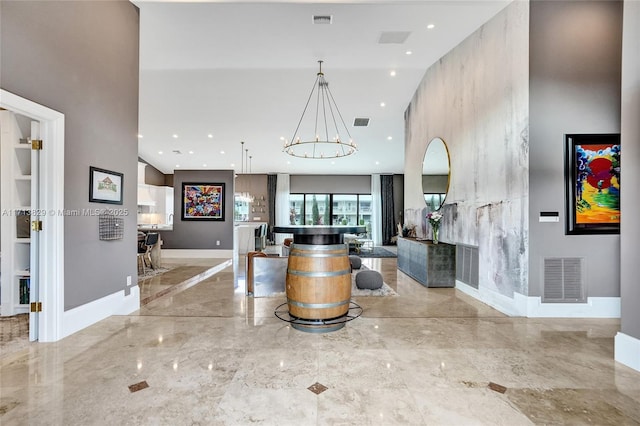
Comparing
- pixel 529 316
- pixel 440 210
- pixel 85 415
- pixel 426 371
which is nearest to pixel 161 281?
pixel 85 415

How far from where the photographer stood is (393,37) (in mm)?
4527

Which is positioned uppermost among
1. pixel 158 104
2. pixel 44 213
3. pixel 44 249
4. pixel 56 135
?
pixel 158 104

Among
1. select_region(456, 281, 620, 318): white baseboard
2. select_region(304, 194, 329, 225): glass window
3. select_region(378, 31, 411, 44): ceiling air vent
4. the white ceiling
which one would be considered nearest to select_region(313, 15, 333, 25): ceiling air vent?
the white ceiling

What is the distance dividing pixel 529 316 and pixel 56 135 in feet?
16.9

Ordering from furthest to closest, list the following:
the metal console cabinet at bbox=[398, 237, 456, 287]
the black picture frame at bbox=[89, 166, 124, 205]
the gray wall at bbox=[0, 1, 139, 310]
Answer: the metal console cabinet at bbox=[398, 237, 456, 287] → the black picture frame at bbox=[89, 166, 124, 205] → the gray wall at bbox=[0, 1, 139, 310]

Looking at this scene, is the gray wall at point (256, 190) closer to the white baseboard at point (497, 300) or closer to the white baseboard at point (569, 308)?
the white baseboard at point (497, 300)

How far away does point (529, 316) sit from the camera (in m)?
3.32

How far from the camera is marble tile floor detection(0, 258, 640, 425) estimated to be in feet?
5.47

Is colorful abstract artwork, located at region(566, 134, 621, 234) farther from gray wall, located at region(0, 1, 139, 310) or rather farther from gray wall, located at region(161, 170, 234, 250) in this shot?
gray wall, located at region(161, 170, 234, 250)

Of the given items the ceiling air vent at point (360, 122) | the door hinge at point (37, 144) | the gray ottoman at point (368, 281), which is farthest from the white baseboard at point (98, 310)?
the ceiling air vent at point (360, 122)

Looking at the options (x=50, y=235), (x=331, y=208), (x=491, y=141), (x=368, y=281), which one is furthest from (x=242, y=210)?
(x=491, y=141)

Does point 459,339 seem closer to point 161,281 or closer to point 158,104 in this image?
point 161,281

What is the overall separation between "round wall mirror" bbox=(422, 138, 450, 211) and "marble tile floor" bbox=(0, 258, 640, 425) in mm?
2605

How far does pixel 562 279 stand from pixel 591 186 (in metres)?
1.09
